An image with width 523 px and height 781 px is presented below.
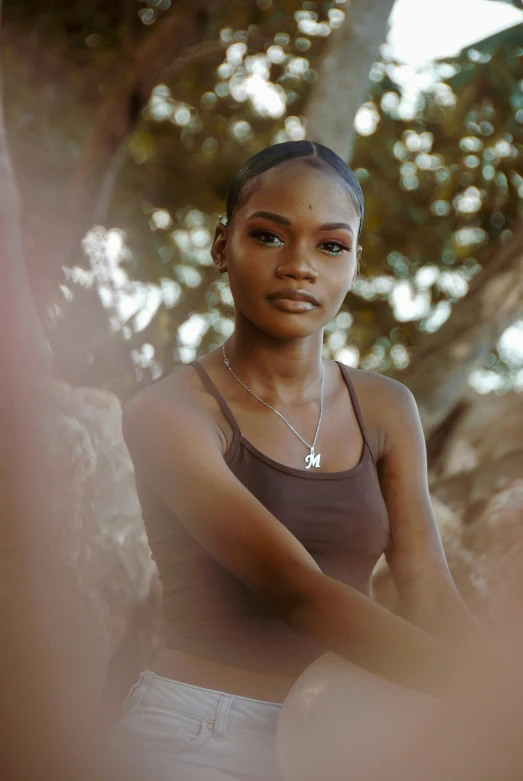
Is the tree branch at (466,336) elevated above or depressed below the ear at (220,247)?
above

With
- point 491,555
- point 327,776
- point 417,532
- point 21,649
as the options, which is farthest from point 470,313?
point 21,649

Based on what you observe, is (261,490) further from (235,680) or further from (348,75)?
(348,75)

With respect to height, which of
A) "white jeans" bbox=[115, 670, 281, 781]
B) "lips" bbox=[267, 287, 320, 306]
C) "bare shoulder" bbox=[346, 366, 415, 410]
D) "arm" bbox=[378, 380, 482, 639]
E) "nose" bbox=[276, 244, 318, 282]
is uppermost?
"nose" bbox=[276, 244, 318, 282]

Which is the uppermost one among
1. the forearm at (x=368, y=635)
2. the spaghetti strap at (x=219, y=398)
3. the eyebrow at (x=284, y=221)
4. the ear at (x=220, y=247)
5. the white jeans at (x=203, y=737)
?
the eyebrow at (x=284, y=221)

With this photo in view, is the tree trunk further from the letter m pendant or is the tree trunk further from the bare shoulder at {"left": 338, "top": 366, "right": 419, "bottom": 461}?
the letter m pendant

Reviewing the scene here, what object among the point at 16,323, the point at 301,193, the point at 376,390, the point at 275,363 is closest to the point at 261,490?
the point at 275,363

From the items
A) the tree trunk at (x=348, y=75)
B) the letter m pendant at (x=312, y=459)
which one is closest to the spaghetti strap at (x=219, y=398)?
the letter m pendant at (x=312, y=459)

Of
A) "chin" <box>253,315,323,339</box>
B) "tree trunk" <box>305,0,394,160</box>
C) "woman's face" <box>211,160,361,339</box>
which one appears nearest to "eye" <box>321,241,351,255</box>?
"woman's face" <box>211,160,361,339</box>

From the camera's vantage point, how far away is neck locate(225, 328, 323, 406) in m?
1.38

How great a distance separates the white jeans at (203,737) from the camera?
1.22 meters

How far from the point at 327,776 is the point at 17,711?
39 cm

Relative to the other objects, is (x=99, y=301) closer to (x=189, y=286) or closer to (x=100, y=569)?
(x=189, y=286)

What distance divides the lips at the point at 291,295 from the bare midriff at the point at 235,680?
0.53 metres

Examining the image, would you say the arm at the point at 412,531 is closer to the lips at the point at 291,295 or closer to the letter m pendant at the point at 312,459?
the letter m pendant at the point at 312,459
